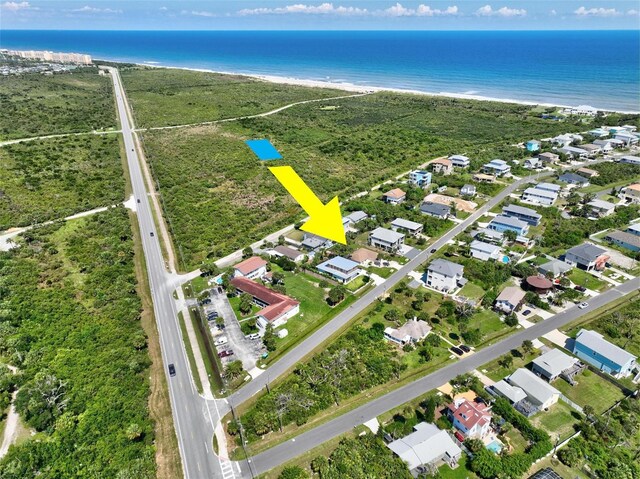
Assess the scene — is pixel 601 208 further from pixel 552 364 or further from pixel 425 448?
pixel 425 448

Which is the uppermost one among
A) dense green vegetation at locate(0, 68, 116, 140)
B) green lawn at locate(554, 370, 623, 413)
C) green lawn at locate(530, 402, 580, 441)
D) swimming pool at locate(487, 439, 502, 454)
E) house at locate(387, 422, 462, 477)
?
dense green vegetation at locate(0, 68, 116, 140)

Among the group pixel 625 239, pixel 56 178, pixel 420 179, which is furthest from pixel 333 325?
pixel 56 178

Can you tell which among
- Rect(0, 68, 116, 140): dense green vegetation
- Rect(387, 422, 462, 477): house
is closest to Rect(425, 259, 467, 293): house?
Rect(387, 422, 462, 477): house

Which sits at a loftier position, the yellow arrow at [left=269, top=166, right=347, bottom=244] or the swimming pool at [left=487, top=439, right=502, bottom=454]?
the yellow arrow at [left=269, top=166, right=347, bottom=244]

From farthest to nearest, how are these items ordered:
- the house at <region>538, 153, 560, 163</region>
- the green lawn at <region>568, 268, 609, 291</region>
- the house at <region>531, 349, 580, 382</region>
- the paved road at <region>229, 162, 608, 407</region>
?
the house at <region>538, 153, 560, 163</region> < the green lawn at <region>568, 268, 609, 291</region> < the house at <region>531, 349, 580, 382</region> < the paved road at <region>229, 162, 608, 407</region>

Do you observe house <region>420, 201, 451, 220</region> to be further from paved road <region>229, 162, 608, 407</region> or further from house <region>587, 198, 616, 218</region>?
house <region>587, 198, 616, 218</region>

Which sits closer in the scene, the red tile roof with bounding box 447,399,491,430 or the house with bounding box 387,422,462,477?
the house with bounding box 387,422,462,477

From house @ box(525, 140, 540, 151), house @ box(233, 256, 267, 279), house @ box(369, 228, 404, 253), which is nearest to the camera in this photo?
house @ box(233, 256, 267, 279)

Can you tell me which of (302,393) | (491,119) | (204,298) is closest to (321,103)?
(491,119)
